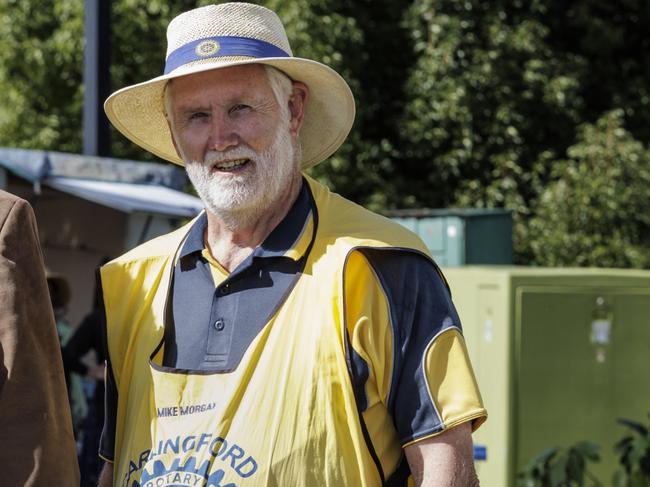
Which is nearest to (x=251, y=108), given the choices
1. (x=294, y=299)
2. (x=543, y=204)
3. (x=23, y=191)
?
(x=294, y=299)

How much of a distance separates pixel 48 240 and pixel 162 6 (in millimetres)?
5391

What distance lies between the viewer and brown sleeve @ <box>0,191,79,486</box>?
2.25 meters

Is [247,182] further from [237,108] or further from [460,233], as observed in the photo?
[460,233]

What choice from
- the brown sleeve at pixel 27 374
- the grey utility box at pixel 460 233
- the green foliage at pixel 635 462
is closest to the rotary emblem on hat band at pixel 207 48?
the brown sleeve at pixel 27 374

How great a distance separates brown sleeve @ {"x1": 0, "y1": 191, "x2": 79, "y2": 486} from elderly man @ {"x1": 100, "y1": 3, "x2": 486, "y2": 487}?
302mm

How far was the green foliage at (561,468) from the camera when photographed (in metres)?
5.57

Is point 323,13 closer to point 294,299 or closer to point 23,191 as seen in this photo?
point 23,191

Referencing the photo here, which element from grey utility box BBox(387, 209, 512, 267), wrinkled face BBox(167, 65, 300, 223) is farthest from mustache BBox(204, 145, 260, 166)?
grey utility box BBox(387, 209, 512, 267)

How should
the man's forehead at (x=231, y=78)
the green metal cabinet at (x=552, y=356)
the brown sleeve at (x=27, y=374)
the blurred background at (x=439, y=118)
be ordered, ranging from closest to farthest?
the brown sleeve at (x=27, y=374)
the man's forehead at (x=231, y=78)
the green metal cabinet at (x=552, y=356)
the blurred background at (x=439, y=118)

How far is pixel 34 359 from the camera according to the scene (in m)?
2.29

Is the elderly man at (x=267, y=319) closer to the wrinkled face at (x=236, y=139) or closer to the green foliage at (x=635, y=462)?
the wrinkled face at (x=236, y=139)

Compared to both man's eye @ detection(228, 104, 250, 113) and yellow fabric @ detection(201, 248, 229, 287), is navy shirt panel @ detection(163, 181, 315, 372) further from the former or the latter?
man's eye @ detection(228, 104, 250, 113)

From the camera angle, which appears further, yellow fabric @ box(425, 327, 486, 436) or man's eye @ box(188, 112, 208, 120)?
man's eye @ box(188, 112, 208, 120)

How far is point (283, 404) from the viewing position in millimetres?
2490
